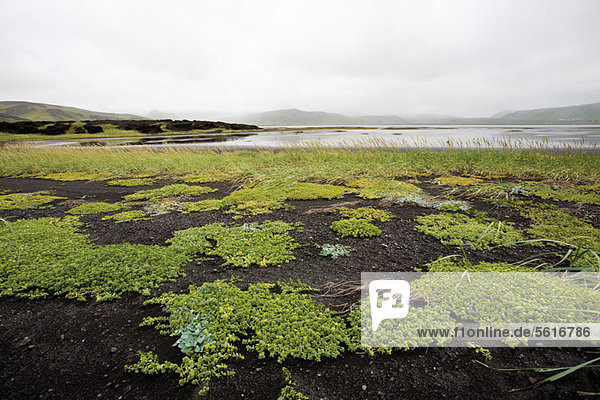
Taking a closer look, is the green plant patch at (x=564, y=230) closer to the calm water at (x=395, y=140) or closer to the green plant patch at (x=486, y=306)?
the green plant patch at (x=486, y=306)

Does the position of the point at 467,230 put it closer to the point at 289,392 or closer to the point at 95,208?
the point at 289,392

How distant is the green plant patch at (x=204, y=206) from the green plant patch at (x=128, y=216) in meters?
1.15

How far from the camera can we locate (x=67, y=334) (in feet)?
11.2

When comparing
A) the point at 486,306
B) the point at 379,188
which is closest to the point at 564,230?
the point at 486,306

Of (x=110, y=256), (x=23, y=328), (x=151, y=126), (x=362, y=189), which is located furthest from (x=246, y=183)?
(x=151, y=126)

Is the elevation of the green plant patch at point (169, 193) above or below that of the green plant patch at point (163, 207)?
above

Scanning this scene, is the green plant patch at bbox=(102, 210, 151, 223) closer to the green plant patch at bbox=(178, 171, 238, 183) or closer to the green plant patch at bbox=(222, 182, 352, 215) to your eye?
the green plant patch at bbox=(222, 182, 352, 215)

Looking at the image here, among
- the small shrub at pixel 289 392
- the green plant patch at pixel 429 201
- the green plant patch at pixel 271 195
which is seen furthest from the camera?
the green plant patch at pixel 271 195

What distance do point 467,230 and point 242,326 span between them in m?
5.36

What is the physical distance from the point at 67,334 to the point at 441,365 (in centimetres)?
439

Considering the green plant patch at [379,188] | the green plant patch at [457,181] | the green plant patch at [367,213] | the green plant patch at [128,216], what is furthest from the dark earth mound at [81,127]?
the green plant patch at [367,213]

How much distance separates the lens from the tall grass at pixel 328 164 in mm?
12562

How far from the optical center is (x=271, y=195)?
9.86 metres

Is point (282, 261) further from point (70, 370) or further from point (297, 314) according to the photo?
point (70, 370)
